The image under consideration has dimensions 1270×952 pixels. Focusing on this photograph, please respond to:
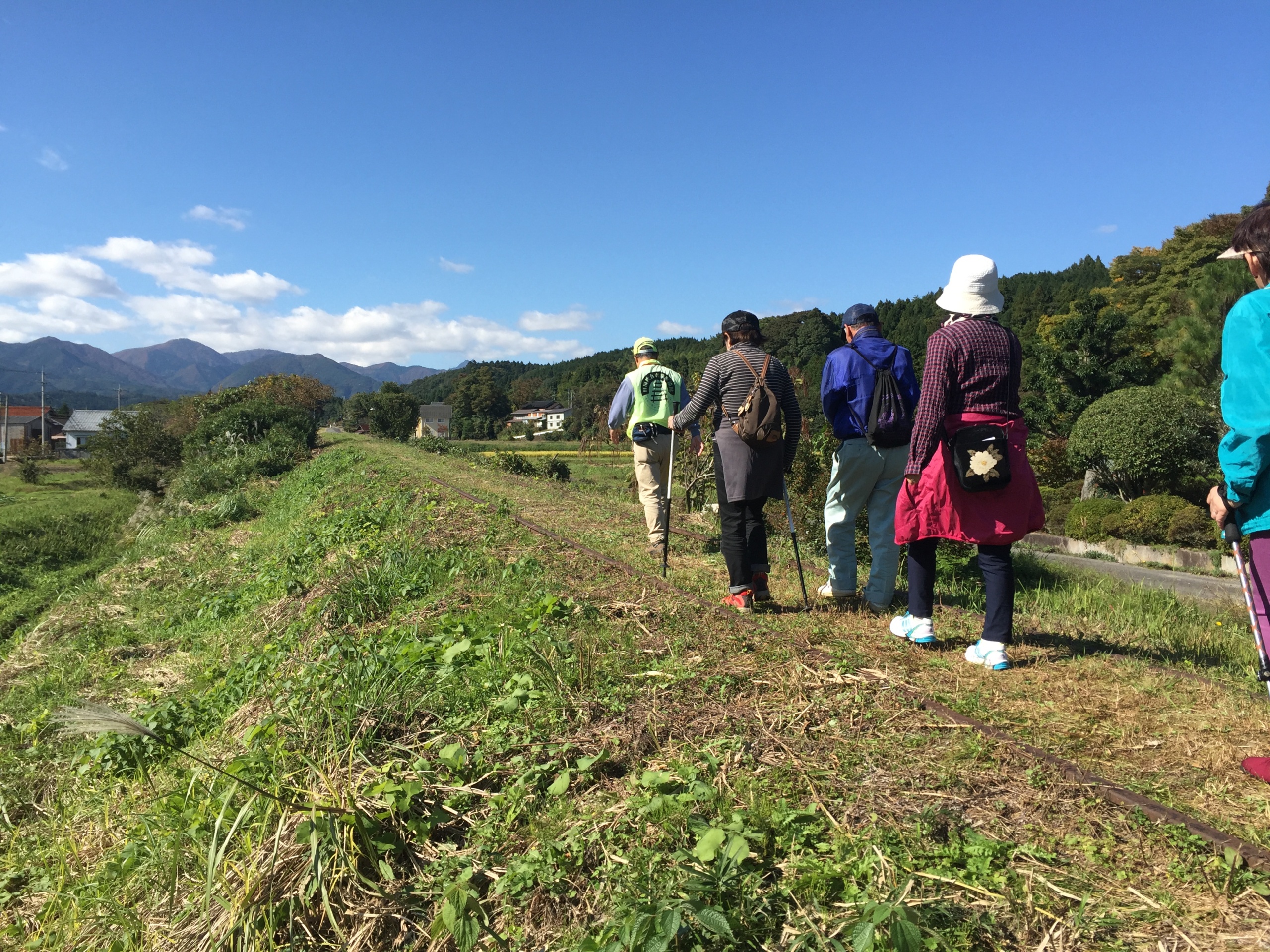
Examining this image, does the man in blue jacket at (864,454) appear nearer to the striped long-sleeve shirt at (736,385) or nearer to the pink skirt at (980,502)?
the striped long-sleeve shirt at (736,385)

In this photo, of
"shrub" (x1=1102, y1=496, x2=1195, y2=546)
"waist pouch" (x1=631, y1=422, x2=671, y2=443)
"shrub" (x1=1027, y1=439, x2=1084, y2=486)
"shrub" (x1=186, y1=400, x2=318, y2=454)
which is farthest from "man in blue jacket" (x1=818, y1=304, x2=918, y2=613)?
"shrub" (x1=186, y1=400, x2=318, y2=454)

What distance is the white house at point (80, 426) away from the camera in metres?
94.2

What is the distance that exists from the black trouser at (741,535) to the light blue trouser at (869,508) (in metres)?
0.45

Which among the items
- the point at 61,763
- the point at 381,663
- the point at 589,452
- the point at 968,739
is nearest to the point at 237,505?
the point at 61,763

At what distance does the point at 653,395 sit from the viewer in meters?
6.59

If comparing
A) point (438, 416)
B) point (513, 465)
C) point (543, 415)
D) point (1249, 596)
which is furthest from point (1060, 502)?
point (438, 416)

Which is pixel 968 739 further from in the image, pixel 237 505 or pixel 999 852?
pixel 237 505

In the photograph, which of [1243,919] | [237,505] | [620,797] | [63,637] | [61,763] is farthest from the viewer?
[237,505]

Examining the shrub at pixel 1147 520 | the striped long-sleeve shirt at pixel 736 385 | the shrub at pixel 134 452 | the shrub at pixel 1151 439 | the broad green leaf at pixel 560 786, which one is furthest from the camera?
the shrub at pixel 134 452

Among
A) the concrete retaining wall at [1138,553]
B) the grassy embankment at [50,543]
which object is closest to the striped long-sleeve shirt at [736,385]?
the grassy embankment at [50,543]

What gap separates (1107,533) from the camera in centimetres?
1823

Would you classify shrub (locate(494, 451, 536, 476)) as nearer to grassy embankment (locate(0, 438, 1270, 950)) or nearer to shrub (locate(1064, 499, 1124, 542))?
shrub (locate(1064, 499, 1124, 542))

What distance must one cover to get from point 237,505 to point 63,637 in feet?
23.9

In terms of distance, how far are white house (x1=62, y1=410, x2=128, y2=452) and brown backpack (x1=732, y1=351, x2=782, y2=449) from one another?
110 meters
